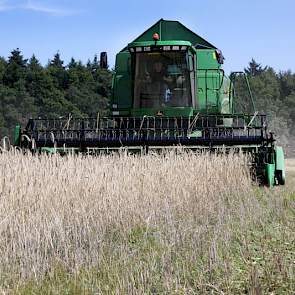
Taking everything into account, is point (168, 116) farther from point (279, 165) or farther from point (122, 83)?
point (279, 165)

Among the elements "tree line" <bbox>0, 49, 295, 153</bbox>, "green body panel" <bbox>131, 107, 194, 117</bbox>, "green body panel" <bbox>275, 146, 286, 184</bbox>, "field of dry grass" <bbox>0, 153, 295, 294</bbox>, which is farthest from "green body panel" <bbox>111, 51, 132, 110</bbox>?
"tree line" <bbox>0, 49, 295, 153</bbox>

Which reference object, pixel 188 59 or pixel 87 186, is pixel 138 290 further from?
A: pixel 188 59

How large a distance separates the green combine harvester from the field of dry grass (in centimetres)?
128

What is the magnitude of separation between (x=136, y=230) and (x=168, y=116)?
4904 mm

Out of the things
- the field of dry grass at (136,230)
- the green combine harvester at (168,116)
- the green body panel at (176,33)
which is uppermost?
the green body panel at (176,33)

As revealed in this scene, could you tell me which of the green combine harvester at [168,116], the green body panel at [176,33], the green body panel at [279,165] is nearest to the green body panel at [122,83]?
the green combine harvester at [168,116]

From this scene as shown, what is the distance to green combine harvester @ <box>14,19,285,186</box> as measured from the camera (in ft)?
25.1

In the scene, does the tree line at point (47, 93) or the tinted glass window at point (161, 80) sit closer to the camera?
the tinted glass window at point (161, 80)

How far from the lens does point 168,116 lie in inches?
345

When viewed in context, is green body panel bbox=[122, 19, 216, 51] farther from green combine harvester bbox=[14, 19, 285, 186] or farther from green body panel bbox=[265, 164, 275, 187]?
green body panel bbox=[265, 164, 275, 187]

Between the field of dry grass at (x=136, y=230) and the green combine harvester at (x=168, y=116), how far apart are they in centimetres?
128

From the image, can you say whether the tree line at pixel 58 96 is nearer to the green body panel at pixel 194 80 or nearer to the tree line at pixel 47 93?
the tree line at pixel 47 93

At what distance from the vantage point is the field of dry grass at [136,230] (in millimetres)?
2715

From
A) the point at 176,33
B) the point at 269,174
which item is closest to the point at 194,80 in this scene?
the point at 176,33
